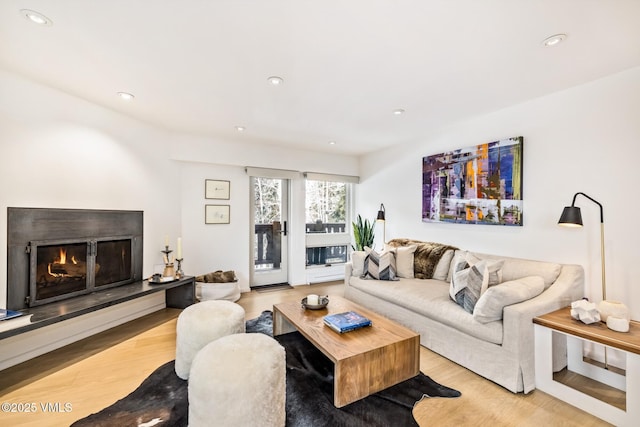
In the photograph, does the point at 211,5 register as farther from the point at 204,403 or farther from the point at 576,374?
the point at 576,374

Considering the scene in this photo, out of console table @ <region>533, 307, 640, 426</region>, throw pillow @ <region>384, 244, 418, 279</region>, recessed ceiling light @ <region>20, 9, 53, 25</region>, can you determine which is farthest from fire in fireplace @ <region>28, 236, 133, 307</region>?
console table @ <region>533, 307, 640, 426</region>

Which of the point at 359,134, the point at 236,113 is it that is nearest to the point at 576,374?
the point at 359,134

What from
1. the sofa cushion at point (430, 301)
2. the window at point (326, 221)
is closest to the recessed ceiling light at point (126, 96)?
the window at point (326, 221)

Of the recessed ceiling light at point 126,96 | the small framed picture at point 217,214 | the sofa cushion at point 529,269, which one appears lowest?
the sofa cushion at point 529,269

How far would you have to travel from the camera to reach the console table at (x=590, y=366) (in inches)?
65.2

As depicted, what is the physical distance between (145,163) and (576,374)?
493 centimetres

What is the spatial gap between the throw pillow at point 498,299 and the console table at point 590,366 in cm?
19

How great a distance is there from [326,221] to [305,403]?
148 inches

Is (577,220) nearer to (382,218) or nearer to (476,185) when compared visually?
(476,185)

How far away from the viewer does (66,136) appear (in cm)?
270

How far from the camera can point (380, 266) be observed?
11.6 feet

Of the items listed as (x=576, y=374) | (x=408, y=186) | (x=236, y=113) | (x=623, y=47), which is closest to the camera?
(x=623, y=47)

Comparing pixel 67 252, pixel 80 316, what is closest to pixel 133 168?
pixel 67 252

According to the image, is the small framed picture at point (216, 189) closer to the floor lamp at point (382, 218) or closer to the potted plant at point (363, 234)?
the potted plant at point (363, 234)
